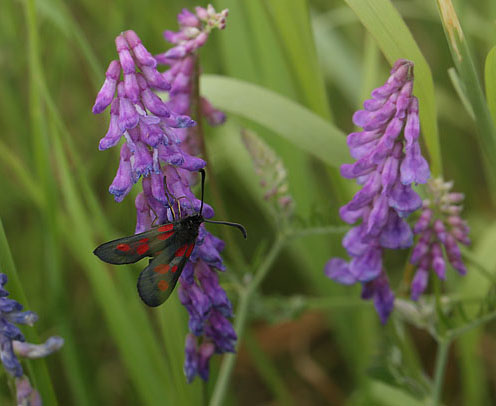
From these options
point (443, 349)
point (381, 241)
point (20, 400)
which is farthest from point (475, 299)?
point (20, 400)

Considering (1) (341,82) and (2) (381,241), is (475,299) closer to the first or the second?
(2) (381,241)

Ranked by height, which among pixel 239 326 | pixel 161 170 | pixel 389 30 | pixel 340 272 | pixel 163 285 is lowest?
pixel 239 326

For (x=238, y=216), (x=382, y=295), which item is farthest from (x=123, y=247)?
(x=238, y=216)

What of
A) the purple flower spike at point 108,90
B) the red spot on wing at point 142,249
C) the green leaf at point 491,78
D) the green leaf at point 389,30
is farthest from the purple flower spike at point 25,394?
the green leaf at point 491,78

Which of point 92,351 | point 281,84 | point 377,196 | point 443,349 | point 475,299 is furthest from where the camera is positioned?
point 92,351

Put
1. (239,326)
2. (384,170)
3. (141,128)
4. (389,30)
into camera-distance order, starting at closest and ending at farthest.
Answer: (141,128) → (384,170) → (389,30) → (239,326)

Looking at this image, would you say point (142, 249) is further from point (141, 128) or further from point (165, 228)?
point (141, 128)
